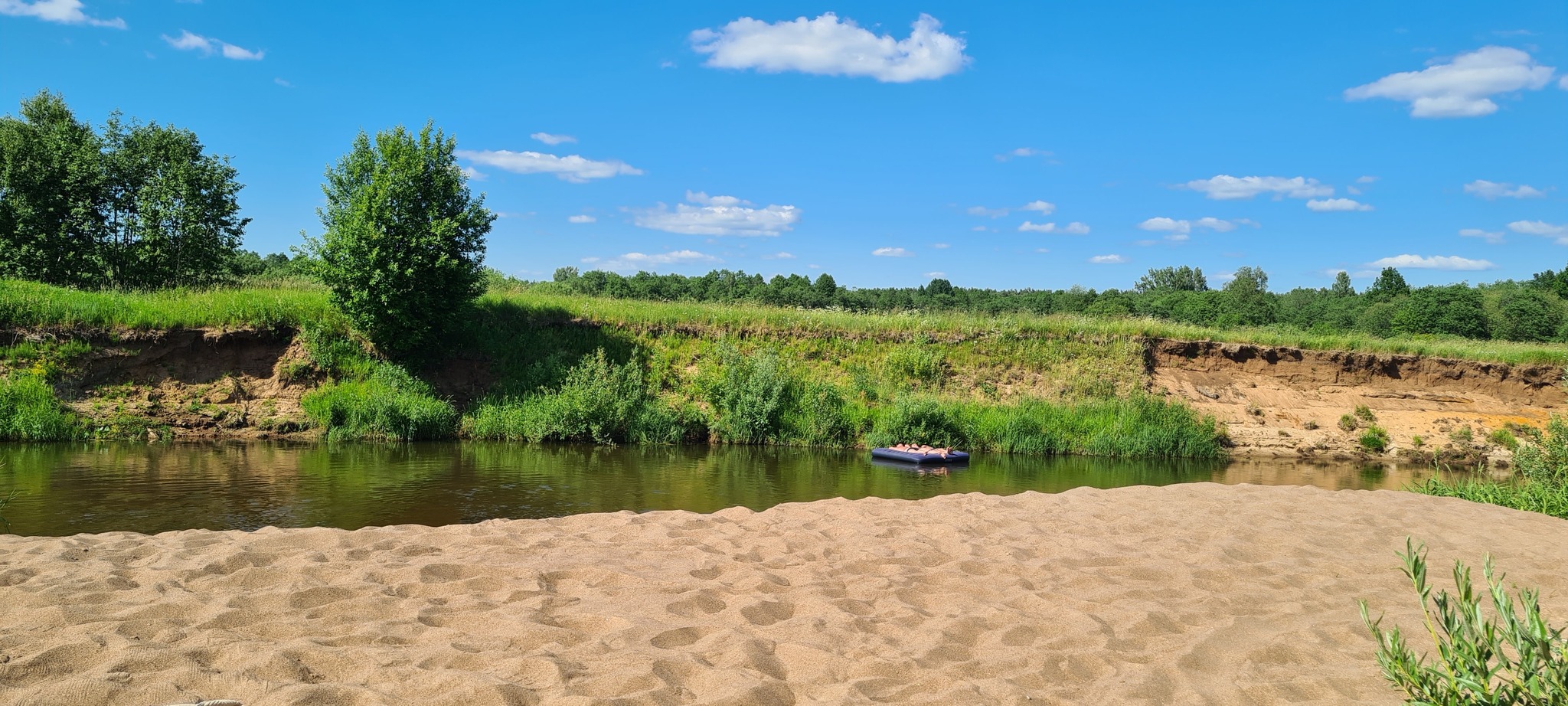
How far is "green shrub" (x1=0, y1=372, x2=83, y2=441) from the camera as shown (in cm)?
1686

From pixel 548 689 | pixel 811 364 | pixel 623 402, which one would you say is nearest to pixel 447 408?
pixel 623 402

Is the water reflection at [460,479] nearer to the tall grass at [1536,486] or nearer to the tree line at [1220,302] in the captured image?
the tall grass at [1536,486]

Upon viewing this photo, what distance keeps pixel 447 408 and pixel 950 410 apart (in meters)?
12.4

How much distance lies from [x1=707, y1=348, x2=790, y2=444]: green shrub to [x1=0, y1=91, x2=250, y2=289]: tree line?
651 inches

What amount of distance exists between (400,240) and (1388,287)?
62.8 m

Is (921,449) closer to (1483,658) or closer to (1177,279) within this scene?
(1483,658)

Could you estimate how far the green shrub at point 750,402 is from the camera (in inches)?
843

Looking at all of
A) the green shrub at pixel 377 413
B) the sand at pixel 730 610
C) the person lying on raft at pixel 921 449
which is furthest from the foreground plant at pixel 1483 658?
the green shrub at pixel 377 413

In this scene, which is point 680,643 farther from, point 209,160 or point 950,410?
point 209,160

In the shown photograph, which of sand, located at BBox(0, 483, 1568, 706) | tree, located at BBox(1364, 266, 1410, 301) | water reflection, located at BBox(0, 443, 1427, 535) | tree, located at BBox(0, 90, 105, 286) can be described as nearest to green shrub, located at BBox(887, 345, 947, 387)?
water reflection, located at BBox(0, 443, 1427, 535)

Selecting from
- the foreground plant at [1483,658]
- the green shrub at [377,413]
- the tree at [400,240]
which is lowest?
the green shrub at [377,413]

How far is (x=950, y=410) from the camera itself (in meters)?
22.1

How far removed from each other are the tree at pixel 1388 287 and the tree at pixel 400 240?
55582 millimetres

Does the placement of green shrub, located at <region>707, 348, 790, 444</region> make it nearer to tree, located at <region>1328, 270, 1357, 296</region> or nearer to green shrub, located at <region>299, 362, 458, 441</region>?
green shrub, located at <region>299, 362, 458, 441</region>
